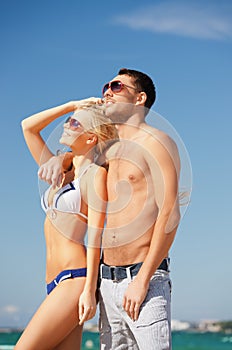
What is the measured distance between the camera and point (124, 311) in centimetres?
399

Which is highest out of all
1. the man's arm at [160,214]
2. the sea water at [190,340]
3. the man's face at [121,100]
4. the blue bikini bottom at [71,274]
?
the man's face at [121,100]

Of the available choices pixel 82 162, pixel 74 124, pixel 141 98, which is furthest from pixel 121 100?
pixel 82 162

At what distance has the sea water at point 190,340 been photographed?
3984cm

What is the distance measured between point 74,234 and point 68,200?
196mm

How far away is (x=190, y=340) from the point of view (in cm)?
4231

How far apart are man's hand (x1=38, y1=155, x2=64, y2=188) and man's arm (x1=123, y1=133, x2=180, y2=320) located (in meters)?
0.57

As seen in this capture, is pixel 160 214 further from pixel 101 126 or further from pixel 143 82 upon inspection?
pixel 143 82

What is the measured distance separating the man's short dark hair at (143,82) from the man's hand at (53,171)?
606mm

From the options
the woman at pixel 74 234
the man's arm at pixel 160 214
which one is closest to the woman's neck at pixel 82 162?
the woman at pixel 74 234

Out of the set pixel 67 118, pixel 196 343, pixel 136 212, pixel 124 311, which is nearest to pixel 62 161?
pixel 67 118

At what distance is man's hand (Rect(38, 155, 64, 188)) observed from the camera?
4.26 m

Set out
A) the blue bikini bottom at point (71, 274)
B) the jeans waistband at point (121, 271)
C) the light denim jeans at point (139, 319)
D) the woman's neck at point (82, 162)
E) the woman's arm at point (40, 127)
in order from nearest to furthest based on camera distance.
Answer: the light denim jeans at point (139, 319)
the jeans waistband at point (121, 271)
the blue bikini bottom at point (71, 274)
the woman's neck at point (82, 162)
the woman's arm at point (40, 127)

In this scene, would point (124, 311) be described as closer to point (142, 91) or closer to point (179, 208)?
point (179, 208)

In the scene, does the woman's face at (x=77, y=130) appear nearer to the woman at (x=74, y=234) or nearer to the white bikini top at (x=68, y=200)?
the woman at (x=74, y=234)
